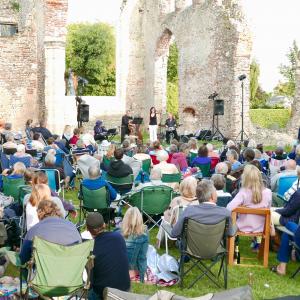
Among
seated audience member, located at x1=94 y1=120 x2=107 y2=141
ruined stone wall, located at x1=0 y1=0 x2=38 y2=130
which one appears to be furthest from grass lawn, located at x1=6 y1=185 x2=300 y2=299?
ruined stone wall, located at x1=0 y1=0 x2=38 y2=130

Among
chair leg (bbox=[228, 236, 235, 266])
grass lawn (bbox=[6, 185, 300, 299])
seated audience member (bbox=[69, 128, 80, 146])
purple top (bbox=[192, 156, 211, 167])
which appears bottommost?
grass lawn (bbox=[6, 185, 300, 299])

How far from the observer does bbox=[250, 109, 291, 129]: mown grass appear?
84.3 feet

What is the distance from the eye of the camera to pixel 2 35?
23484 mm

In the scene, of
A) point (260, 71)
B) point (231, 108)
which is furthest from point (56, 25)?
point (260, 71)

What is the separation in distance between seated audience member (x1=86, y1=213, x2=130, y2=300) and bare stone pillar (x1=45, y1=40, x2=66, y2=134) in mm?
17984

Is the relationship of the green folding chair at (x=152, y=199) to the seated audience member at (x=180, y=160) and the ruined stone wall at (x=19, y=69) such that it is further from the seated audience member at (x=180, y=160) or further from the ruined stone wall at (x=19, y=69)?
the ruined stone wall at (x=19, y=69)

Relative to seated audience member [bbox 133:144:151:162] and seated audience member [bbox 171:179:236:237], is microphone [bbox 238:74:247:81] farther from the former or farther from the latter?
seated audience member [bbox 171:179:236:237]

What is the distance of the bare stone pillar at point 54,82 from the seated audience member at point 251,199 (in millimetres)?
16497

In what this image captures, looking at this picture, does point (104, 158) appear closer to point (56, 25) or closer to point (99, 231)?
point (99, 231)

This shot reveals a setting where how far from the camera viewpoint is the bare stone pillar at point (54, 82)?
22.5 metres

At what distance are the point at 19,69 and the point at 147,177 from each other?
47.0 ft

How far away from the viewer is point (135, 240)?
6074 mm

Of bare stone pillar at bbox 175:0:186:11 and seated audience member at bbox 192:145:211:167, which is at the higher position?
bare stone pillar at bbox 175:0:186:11

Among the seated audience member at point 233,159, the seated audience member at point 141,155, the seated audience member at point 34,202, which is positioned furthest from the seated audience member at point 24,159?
the seated audience member at point 34,202
